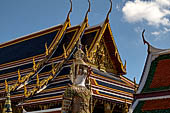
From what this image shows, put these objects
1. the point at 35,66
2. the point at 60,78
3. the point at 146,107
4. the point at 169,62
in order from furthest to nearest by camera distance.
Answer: the point at 35,66 < the point at 60,78 < the point at 169,62 < the point at 146,107

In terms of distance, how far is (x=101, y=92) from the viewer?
1232 centimetres

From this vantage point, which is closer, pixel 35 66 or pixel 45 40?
pixel 35 66

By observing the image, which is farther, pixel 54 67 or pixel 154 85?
pixel 54 67

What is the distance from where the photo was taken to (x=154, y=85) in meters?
8.69

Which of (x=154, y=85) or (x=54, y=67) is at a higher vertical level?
(x=54, y=67)

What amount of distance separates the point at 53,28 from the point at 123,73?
4.82m

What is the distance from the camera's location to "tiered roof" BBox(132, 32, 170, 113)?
26.4 feet

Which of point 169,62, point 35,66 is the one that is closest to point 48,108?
point 35,66

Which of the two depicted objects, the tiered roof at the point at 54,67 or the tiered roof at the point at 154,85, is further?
the tiered roof at the point at 54,67

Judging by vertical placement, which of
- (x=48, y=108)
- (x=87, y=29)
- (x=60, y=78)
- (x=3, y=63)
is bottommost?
(x=48, y=108)

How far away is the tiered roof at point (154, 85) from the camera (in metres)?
8.03

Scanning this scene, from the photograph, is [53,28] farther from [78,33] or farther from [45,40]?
[78,33]

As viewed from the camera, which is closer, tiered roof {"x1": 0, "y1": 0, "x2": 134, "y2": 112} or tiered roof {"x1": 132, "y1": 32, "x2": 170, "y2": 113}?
tiered roof {"x1": 132, "y1": 32, "x2": 170, "y2": 113}

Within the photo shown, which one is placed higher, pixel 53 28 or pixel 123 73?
pixel 53 28
